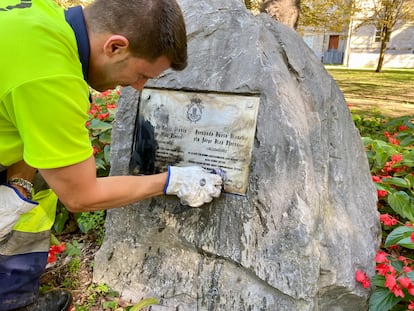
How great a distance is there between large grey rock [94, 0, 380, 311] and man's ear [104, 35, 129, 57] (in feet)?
2.23

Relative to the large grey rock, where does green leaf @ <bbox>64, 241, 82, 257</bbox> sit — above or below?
below

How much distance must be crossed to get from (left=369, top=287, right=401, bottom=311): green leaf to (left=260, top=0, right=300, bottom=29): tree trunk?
3.80m

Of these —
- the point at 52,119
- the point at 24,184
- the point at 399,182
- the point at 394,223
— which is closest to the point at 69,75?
the point at 52,119

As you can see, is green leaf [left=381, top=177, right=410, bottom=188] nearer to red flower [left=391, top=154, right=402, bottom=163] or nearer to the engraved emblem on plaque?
red flower [left=391, top=154, right=402, bottom=163]

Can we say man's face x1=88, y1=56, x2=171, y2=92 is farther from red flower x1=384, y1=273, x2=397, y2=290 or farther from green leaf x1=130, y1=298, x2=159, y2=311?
red flower x1=384, y1=273, x2=397, y2=290

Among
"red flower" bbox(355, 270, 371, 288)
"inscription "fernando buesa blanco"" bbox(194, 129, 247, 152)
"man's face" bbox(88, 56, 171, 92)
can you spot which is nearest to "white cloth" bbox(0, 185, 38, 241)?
"man's face" bbox(88, 56, 171, 92)

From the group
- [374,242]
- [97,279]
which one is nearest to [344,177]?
[374,242]

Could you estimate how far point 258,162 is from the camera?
78.6 inches

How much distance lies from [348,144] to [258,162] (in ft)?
2.39

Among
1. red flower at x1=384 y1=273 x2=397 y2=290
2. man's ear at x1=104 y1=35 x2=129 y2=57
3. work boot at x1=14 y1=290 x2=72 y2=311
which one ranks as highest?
man's ear at x1=104 y1=35 x2=129 y2=57

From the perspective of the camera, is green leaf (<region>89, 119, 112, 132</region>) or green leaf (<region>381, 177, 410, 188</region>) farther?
green leaf (<region>89, 119, 112, 132</region>)

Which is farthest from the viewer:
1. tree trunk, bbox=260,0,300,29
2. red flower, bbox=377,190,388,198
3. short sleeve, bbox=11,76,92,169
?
tree trunk, bbox=260,0,300,29

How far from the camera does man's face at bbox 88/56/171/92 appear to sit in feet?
5.05

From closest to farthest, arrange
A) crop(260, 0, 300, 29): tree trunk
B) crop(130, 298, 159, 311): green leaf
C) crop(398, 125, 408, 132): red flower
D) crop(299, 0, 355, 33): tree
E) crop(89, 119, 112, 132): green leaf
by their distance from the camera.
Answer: crop(130, 298, 159, 311): green leaf
crop(89, 119, 112, 132): green leaf
crop(398, 125, 408, 132): red flower
crop(260, 0, 300, 29): tree trunk
crop(299, 0, 355, 33): tree
